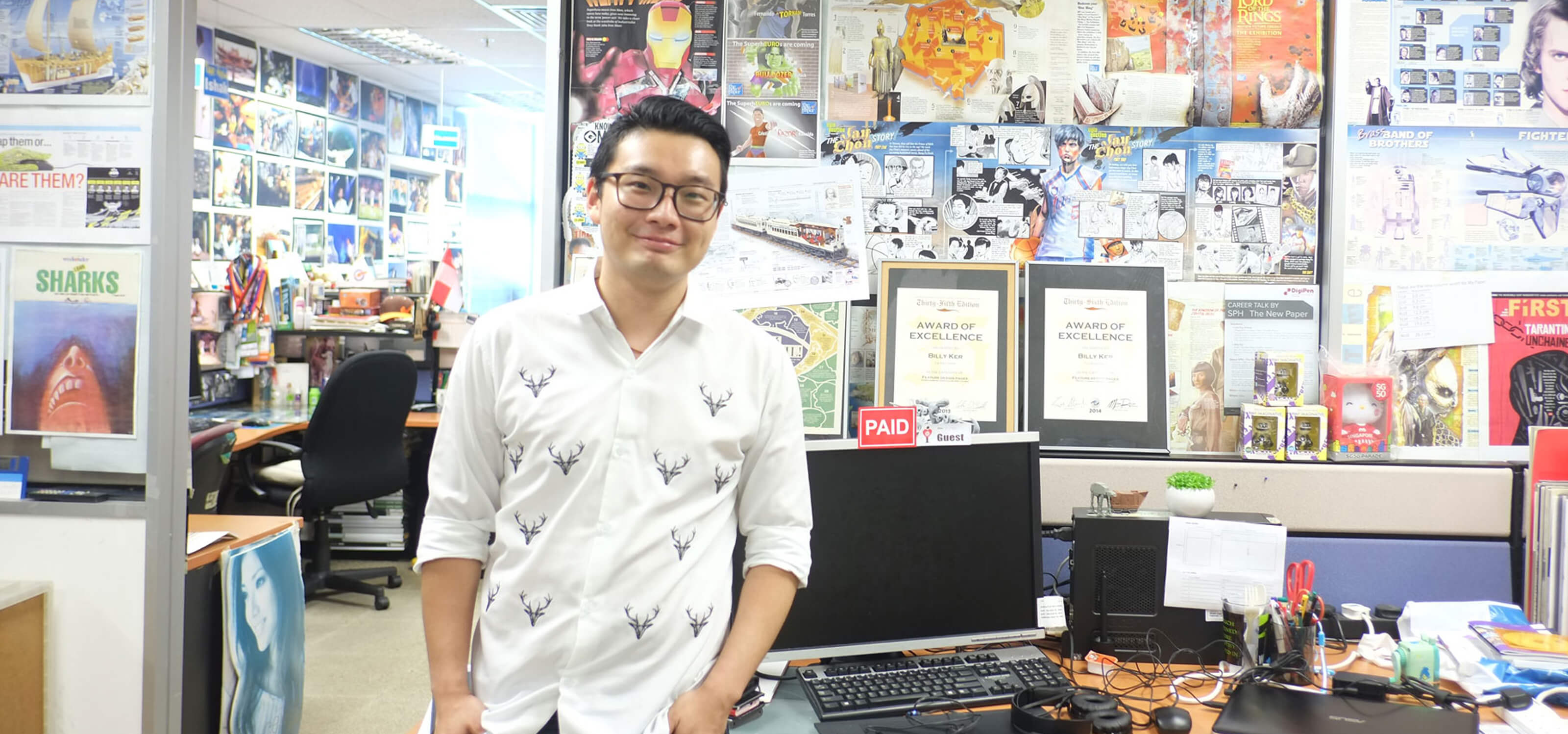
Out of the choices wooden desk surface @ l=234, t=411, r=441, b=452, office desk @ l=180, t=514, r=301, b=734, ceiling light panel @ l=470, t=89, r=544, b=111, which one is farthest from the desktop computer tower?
ceiling light panel @ l=470, t=89, r=544, b=111

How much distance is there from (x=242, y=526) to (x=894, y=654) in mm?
1925

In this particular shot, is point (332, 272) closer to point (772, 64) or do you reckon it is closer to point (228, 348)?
point (228, 348)

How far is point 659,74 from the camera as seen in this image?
2.32 metres

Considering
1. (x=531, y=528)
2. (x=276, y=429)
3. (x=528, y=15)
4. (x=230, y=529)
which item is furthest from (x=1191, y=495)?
(x=528, y=15)

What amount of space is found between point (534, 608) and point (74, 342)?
1.48m

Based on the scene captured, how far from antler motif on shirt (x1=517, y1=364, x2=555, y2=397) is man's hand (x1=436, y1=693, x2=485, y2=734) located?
0.39 meters

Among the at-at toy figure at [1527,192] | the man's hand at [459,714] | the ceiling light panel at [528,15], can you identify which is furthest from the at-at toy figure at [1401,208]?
the ceiling light panel at [528,15]

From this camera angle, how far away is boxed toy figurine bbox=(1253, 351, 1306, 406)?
7.30 feet

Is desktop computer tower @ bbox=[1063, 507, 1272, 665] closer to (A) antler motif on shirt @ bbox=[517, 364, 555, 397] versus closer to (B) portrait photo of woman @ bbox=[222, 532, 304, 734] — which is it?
(A) antler motif on shirt @ bbox=[517, 364, 555, 397]

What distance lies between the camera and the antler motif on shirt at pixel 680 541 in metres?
1.34

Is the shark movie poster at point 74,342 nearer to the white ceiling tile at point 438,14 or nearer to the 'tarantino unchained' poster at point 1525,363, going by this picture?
the 'tarantino unchained' poster at point 1525,363

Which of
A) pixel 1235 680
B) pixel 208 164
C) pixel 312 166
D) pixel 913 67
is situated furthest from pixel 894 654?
pixel 312 166

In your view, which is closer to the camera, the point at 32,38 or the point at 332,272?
the point at 32,38

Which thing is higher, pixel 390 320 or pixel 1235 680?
pixel 390 320
